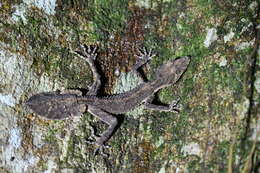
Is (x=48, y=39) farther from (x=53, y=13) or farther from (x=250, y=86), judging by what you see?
(x=250, y=86)

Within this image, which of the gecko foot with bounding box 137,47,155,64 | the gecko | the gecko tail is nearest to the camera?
the gecko tail

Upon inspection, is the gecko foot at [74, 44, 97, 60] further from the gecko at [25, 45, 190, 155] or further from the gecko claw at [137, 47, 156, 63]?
the gecko claw at [137, 47, 156, 63]

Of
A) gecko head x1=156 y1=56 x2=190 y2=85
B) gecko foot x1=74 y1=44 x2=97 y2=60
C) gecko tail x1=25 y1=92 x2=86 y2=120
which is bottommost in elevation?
gecko tail x1=25 y1=92 x2=86 y2=120

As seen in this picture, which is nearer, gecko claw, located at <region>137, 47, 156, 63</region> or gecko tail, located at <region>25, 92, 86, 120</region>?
gecko tail, located at <region>25, 92, 86, 120</region>

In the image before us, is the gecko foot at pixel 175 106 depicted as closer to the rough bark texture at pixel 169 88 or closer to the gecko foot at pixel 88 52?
the rough bark texture at pixel 169 88

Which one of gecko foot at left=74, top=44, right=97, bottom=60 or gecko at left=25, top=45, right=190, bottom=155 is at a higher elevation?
gecko foot at left=74, top=44, right=97, bottom=60

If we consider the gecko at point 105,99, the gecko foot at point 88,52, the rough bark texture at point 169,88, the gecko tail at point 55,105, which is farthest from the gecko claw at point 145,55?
the gecko tail at point 55,105

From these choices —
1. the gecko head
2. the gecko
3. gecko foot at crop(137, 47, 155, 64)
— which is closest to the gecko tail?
the gecko

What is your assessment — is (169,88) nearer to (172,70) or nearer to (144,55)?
(172,70)
